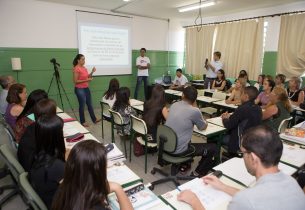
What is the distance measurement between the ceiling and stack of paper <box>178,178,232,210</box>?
4830 mm

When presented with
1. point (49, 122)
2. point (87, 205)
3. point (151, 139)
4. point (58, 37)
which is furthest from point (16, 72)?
point (87, 205)

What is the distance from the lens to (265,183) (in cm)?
105

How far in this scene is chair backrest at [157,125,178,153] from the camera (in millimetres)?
2428

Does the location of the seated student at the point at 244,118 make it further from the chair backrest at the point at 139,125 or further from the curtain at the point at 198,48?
the curtain at the point at 198,48

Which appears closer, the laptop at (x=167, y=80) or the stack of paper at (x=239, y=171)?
the stack of paper at (x=239, y=171)

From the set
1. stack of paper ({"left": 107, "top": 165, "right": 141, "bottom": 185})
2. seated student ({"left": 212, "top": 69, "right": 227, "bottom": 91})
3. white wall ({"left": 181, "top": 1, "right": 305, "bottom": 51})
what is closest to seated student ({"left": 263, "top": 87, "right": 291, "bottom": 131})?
stack of paper ({"left": 107, "top": 165, "right": 141, "bottom": 185})

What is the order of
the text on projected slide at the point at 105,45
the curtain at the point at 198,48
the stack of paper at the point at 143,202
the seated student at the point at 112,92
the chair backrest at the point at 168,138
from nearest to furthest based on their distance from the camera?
the stack of paper at the point at 143,202 → the chair backrest at the point at 168,138 → the seated student at the point at 112,92 → the text on projected slide at the point at 105,45 → the curtain at the point at 198,48

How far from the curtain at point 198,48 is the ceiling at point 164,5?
28.8 inches

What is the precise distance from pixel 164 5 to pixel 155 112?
3.83 metres

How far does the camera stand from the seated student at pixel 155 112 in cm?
300

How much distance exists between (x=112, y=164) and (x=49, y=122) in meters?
0.61

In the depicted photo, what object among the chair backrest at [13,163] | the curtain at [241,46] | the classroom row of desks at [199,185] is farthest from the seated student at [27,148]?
the curtain at [241,46]

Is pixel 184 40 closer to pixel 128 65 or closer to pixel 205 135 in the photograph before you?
pixel 128 65

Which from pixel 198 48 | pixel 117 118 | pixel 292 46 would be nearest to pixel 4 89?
pixel 117 118
